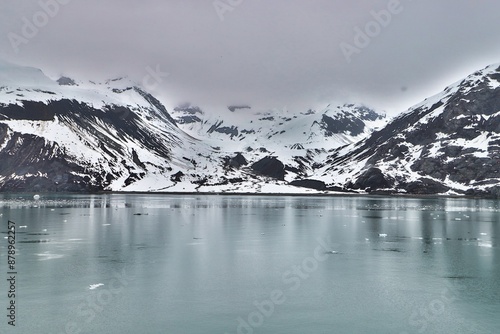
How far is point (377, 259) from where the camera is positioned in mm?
50844

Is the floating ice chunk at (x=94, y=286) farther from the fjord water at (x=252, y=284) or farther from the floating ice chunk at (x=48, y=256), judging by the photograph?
the floating ice chunk at (x=48, y=256)

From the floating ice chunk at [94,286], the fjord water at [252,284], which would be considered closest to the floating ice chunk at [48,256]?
the fjord water at [252,284]

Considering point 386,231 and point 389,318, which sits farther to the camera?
point 386,231

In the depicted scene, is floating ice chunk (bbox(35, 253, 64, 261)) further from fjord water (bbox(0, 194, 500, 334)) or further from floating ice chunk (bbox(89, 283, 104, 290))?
floating ice chunk (bbox(89, 283, 104, 290))

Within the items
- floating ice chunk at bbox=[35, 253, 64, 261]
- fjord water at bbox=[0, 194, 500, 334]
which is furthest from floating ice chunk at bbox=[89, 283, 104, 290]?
floating ice chunk at bbox=[35, 253, 64, 261]

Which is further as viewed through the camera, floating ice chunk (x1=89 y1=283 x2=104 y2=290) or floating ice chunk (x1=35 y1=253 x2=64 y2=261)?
floating ice chunk (x1=35 y1=253 x2=64 y2=261)

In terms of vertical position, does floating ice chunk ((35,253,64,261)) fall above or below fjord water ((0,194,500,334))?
above

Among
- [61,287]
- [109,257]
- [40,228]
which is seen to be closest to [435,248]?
[109,257]

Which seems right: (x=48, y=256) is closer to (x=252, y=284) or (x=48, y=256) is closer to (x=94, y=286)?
(x=94, y=286)

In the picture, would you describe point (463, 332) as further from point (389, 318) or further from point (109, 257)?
point (109, 257)

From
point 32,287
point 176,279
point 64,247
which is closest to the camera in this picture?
point 32,287

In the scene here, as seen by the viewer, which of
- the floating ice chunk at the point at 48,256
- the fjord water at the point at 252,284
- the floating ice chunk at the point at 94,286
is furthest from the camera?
the floating ice chunk at the point at 48,256

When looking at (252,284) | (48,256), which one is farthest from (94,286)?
(48,256)

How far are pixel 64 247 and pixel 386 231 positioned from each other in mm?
52798
